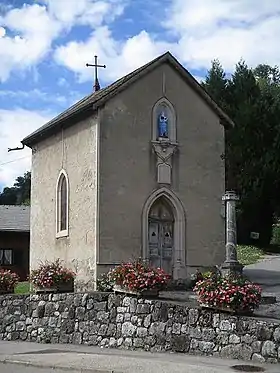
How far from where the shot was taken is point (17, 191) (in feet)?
314

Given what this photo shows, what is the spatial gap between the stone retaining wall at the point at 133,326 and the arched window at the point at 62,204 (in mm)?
4341

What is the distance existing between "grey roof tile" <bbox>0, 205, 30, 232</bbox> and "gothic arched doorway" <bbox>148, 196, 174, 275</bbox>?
17766 mm

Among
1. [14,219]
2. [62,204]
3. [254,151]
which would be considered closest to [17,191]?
[14,219]

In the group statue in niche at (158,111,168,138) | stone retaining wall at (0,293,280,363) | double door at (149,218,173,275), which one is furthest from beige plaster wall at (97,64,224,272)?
stone retaining wall at (0,293,280,363)

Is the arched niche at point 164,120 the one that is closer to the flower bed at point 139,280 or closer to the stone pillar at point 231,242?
the stone pillar at point 231,242

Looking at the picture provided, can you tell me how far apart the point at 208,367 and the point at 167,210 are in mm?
10522

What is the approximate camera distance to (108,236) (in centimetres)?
2048

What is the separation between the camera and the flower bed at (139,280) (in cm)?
1539

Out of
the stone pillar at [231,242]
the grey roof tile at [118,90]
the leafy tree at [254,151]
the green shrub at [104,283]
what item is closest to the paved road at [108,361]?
the green shrub at [104,283]

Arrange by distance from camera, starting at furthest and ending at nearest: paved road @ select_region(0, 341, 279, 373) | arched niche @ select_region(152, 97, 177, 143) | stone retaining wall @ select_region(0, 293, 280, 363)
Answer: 1. arched niche @ select_region(152, 97, 177, 143)
2. stone retaining wall @ select_region(0, 293, 280, 363)
3. paved road @ select_region(0, 341, 279, 373)

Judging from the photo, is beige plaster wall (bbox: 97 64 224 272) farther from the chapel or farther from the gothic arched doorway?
the gothic arched doorway

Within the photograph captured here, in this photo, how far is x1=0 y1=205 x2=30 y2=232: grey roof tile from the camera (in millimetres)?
38344

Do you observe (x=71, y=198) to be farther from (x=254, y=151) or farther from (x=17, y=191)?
(x=17, y=191)

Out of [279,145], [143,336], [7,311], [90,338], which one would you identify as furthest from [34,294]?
[279,145]
